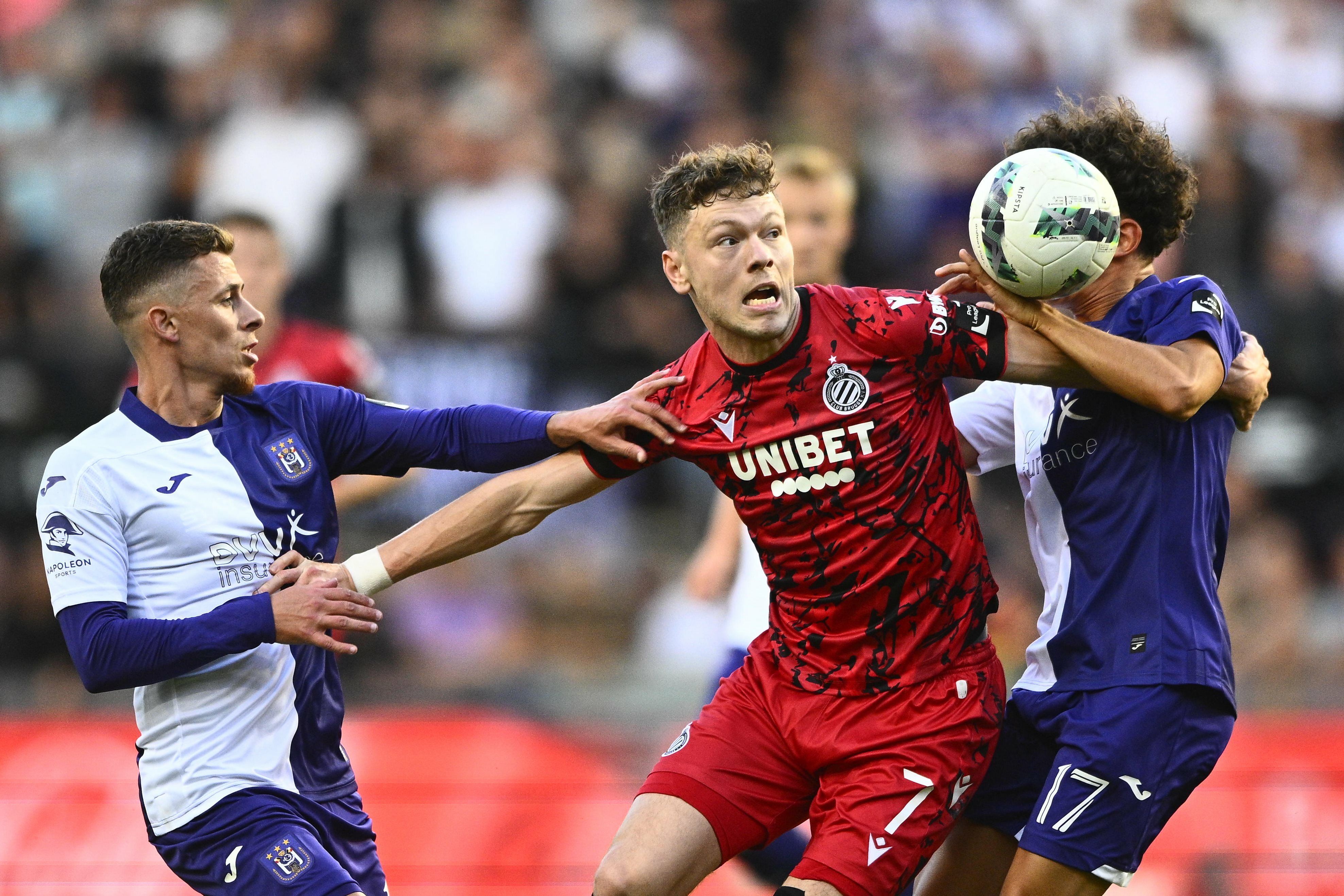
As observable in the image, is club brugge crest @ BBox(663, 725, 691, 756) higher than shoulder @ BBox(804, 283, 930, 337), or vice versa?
shoulder @ BBox(804, 283, 930, 337)

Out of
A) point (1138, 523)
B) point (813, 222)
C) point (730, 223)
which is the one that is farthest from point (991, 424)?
point (813, 222)

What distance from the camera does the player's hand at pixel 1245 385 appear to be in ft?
13.2

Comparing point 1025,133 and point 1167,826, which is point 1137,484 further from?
point 1167,826

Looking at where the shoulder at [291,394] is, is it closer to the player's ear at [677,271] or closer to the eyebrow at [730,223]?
the player's ear at [677,271]

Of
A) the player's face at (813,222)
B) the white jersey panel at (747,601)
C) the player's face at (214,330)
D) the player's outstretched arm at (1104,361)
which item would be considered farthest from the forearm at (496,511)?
the player's face at (813,222)

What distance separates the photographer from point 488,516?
4.37 metres

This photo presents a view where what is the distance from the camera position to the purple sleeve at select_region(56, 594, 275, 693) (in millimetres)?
3742

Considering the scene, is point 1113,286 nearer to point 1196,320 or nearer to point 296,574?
point 1196,320

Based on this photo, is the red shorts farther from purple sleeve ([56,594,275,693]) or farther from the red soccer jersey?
purple sleeve ([56,594,275,693])

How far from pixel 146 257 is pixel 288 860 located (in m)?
1.66

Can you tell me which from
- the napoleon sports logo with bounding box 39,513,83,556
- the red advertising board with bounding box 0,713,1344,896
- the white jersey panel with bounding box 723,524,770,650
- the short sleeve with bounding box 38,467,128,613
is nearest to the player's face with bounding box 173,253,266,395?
the short sleeve with bounding box 38,467,128,613

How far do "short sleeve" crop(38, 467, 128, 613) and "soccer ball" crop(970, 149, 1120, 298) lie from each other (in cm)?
236

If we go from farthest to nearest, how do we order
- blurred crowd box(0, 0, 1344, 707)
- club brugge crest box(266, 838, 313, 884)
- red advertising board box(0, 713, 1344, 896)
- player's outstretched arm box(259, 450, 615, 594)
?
blurred crowd box(0, 0, 1344, 707) < red advertising board box(0, 713, 1344, 896) < player's outstretched arm box(259, 450, 615, 594) < club brugge crest box(266, 838, 313, 884)

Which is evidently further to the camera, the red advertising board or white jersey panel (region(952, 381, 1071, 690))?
the red advertising board
